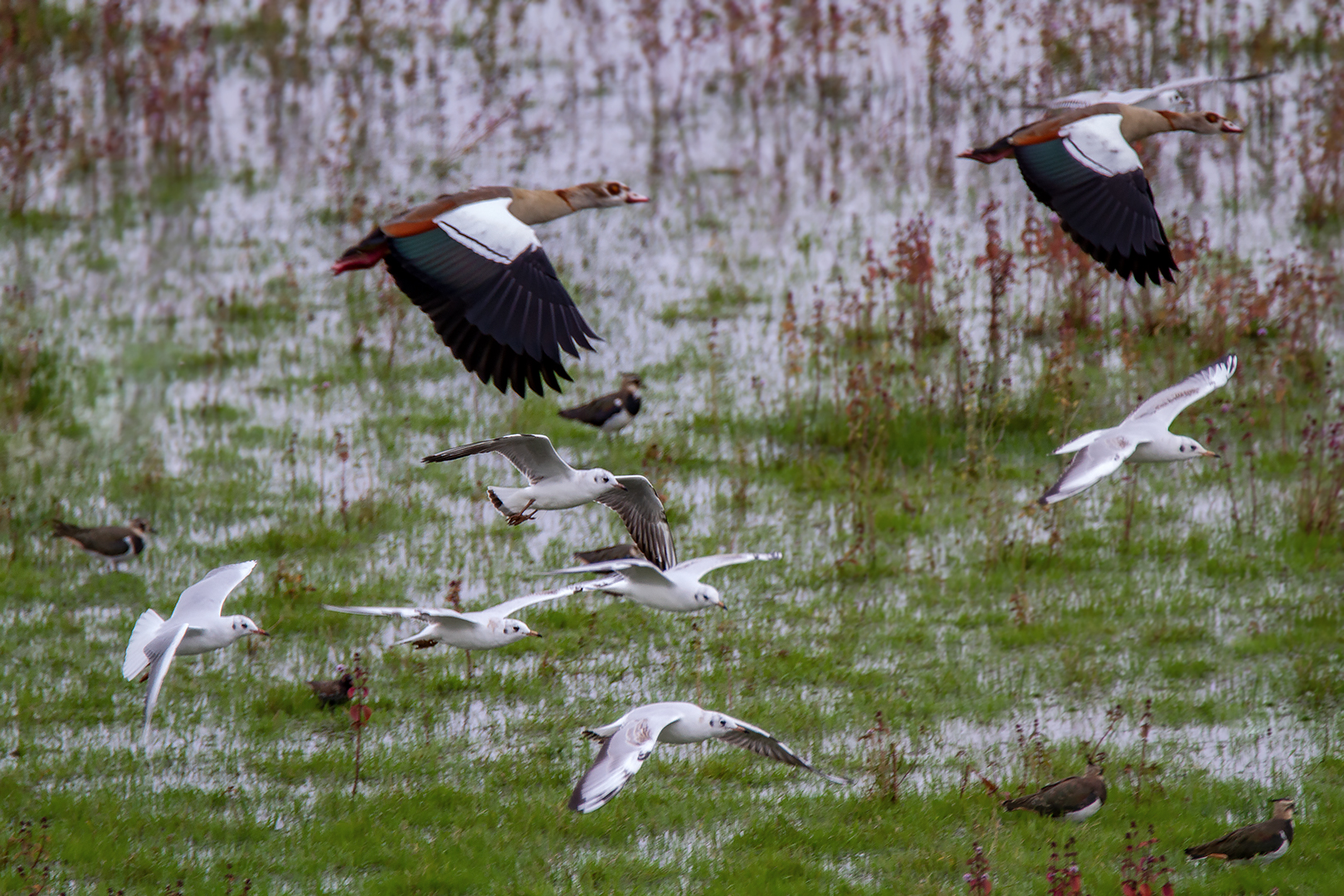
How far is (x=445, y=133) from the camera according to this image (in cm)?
1527

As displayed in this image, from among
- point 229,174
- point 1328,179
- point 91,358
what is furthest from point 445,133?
point 1328,179

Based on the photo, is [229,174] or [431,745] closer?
[431,745]

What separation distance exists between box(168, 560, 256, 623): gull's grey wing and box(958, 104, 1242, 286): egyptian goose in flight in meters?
3.24

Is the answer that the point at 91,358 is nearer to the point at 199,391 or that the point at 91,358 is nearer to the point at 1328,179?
the point at 199,391

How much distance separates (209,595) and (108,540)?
6.75ft

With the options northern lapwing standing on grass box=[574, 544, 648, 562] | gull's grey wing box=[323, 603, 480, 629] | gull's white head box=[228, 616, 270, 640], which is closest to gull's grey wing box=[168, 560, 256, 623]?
gull's white head box=[228, 616, 270, 640]

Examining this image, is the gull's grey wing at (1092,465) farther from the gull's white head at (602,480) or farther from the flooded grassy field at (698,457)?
the gull's white head at (602,480)

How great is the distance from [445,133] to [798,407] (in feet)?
22.1

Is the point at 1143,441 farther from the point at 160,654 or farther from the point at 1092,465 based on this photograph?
the point at 160,654

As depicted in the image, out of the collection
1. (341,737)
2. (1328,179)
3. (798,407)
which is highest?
(1328,179)

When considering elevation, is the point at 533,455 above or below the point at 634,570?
above

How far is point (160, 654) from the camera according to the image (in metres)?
5.57

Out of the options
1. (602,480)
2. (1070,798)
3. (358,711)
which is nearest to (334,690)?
(358,711)

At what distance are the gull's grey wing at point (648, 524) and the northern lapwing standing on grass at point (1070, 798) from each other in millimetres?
1803
